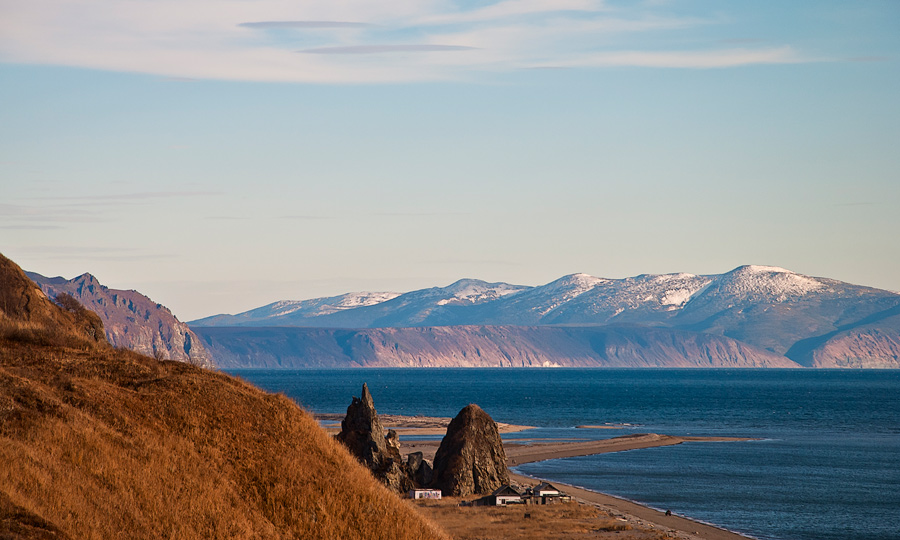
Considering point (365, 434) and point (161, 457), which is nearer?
point (161, 457)

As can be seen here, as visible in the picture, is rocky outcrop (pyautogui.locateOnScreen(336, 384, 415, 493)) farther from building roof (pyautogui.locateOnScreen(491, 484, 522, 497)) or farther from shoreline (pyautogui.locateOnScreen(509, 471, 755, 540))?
shoreline (pyautogui.locateOnScreen(509, 471, 755, 540))

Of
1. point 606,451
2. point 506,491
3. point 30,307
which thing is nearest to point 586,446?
point 606,451

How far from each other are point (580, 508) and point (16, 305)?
32583mm

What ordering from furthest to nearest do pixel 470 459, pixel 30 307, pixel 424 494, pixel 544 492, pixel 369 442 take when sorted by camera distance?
pixel 470 459 → pixel 424 494 → pixel 369 442 → pixel 544 492 → pixel 30 307

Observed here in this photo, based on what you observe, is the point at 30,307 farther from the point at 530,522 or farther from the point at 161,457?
the point at 161,457

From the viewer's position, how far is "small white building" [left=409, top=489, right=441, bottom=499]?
5991 centimetres

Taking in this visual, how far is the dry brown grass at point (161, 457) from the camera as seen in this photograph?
61.7ft

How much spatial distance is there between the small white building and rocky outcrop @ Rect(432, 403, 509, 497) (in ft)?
4.70

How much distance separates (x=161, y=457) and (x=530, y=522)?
33.4 meters

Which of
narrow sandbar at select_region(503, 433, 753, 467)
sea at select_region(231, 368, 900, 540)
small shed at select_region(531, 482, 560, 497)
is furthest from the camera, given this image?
narrow sandbar at select_region(503, 433, 753, 467)

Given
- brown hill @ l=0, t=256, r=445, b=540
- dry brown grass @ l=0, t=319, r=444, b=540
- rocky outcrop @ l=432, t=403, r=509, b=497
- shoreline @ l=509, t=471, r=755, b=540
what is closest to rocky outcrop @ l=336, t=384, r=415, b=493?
rocky outcrop @ l=432, t=403, r=509, b=497

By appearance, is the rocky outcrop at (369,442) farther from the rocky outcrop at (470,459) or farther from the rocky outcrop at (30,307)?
the rocky outcrop at (30,307)

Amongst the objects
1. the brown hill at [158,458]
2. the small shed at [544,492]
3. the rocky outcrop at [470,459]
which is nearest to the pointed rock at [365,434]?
the rocky outcrop at [470,459]

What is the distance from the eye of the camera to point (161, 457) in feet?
70.7
